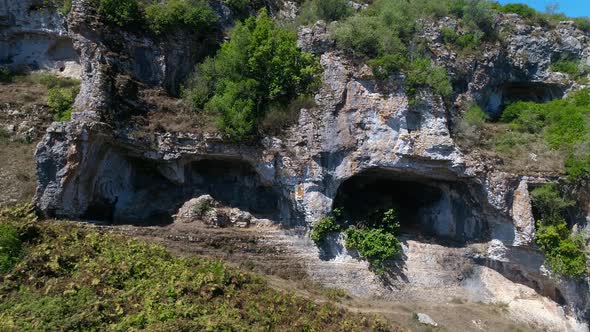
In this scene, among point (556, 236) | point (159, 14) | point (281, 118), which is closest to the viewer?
point (556, 236)

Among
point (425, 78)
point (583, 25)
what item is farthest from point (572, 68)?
point (425, 78)

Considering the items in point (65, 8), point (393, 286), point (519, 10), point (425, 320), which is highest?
point (519, 10)

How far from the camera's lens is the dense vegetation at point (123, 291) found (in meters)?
10.0

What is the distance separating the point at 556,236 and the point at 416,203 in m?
5.28

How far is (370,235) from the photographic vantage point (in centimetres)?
1614

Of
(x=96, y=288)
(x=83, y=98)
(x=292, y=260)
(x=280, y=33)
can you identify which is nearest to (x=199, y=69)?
(x=280, y=33)

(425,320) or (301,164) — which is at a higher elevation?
(301,164)

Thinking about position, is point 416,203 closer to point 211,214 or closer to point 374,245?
point 374,245

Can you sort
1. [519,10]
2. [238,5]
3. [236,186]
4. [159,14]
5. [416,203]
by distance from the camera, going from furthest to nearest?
1. [519,10]
2. [238,5]
3. [416,203]
4. [159,14]
5. [236,186]

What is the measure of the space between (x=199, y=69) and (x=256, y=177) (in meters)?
4.96

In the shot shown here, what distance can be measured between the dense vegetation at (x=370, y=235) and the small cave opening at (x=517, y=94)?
8.92 metres

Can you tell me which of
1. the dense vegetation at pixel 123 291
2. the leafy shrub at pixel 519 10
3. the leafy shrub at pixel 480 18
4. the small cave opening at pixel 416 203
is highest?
the leafy shrub at pixel 519 10

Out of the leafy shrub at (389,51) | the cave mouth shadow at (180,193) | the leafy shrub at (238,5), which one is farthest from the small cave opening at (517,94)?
the leafy shrub at (238,5)

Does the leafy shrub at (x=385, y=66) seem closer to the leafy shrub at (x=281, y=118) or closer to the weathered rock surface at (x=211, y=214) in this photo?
the leafy shrub at (x=281, y=118)
